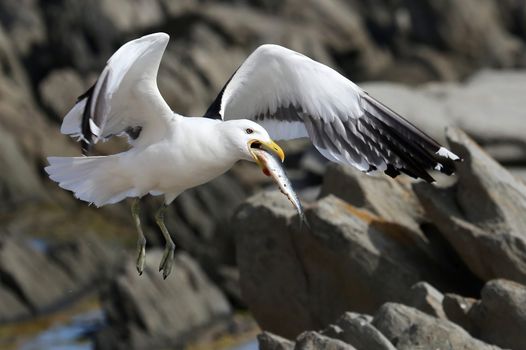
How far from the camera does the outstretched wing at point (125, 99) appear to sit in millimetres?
8508

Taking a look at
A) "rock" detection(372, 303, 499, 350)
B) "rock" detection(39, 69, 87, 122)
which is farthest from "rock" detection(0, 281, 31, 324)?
"rock" detection(372, 303, 499, 350)

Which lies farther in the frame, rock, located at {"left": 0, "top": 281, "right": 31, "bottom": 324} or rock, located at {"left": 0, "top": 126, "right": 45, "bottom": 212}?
rock, located at {"left": 0, "top": 126, "right": 45, "bottom": 212}

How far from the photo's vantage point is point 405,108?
1991cm

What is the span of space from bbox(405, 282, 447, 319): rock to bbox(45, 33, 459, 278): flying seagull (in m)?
0.81

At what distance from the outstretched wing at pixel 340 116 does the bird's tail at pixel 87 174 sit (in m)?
0.85

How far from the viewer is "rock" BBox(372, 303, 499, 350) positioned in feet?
29.3

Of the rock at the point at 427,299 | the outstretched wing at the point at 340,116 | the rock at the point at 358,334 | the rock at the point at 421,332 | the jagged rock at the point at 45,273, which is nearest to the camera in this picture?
the rock at the point at 358,334

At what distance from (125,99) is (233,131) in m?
0.91

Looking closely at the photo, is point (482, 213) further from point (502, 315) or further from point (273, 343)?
point (273, 343)

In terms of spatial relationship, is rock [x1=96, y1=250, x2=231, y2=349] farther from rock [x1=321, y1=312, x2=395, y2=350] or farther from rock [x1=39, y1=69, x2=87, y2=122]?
rock [x1=39, y1=69, x2=87, y2=122]

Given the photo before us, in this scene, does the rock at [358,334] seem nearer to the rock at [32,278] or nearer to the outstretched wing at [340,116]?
the outstretched wing at [340,116]

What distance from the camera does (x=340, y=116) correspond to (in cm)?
1056

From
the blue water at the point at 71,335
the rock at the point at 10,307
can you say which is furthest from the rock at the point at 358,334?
the rock at the point at 10,307

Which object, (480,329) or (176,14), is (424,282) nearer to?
(480,329)
